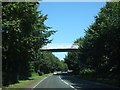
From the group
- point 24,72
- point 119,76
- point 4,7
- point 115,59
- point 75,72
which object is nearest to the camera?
point 4,7

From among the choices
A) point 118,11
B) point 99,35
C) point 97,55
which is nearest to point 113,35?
point 118,11

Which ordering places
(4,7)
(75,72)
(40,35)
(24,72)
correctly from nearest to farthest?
1. (4,7)
2. (40,35)
3. (24,72)
4. (75,72)

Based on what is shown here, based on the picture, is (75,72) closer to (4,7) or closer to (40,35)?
(40,35)

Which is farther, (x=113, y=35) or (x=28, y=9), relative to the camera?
(x=113, y=35)

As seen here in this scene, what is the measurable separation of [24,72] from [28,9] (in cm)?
3373

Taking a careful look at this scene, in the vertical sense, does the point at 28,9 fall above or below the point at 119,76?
above

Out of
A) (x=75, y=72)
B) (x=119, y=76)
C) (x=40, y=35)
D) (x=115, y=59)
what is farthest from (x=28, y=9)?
(x=75, y=72)

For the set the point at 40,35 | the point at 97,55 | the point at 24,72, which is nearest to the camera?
the point at 40,35

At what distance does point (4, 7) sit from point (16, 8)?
0.99 m

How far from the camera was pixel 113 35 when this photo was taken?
152 ft

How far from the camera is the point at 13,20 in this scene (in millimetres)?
29578

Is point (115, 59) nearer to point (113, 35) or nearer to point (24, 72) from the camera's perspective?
point (113, 35)

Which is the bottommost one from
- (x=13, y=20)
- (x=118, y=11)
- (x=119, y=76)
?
(x=119, y=76)

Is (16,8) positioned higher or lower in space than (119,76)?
higher
